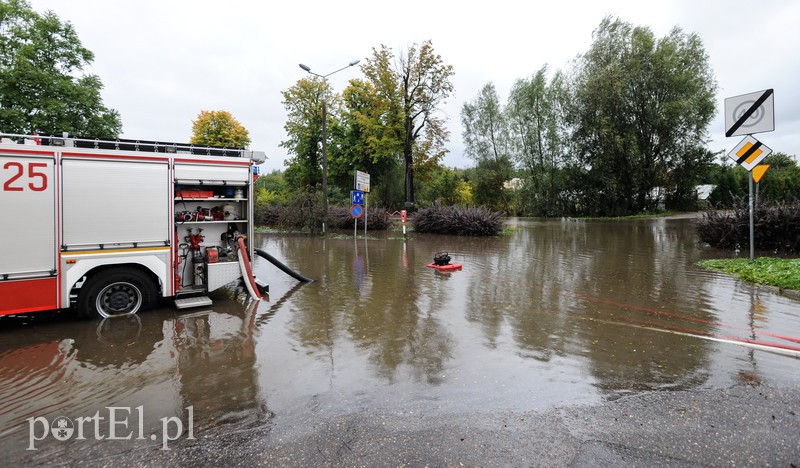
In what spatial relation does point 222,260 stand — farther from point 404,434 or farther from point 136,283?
point 404,434

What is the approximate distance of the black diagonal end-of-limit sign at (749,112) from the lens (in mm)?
9352

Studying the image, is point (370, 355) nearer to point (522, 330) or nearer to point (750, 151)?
point (522, 330)

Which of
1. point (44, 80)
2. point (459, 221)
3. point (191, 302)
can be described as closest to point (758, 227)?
point (459, 221)

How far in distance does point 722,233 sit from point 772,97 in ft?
20.9

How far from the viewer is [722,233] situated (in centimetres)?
1417

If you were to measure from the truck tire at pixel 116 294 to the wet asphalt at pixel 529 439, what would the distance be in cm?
406

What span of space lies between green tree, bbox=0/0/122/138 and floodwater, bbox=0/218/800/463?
84.5ft

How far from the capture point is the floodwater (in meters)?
3.53

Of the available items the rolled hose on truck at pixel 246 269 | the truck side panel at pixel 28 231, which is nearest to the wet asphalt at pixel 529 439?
the truck side panel at pixel 28 231

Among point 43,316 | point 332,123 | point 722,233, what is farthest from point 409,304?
point 332,123

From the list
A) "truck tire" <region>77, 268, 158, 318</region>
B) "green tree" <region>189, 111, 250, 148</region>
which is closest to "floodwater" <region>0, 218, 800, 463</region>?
"truck tire" <region>77, 268, 158, 318</region>

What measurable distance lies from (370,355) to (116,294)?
4.47 m

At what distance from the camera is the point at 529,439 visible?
10.0 ft

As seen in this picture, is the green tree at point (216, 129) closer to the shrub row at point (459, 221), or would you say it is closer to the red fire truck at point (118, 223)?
the shrub row at point (459, 221)
